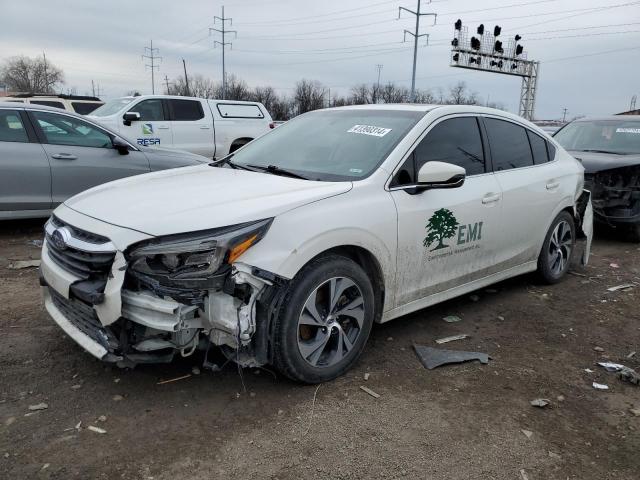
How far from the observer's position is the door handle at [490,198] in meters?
4.23

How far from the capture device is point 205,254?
281cm

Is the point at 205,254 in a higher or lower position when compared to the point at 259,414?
higher

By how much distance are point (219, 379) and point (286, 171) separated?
4.78ft

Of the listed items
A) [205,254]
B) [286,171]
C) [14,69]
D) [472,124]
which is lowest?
[205,254]

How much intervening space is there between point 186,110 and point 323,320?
34.6 ft

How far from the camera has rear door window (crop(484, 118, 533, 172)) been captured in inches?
180

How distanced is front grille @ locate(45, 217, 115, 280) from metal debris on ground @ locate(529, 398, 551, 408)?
2558 millimetres

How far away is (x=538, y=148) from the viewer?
5152mm

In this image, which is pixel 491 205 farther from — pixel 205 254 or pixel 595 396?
pixel 205 254

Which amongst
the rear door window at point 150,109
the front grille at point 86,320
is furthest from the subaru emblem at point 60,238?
the rear door window at point 150,109

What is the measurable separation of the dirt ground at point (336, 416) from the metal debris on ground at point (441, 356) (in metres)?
0.05

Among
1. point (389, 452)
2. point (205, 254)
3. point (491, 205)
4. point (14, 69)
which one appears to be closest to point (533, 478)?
point (389, 452)

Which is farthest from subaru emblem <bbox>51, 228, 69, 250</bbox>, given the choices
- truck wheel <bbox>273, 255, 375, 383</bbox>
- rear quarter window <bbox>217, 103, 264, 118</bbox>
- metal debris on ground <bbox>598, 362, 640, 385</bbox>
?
rear quarter window <bbox>217, 103, 264, 118</bbox>

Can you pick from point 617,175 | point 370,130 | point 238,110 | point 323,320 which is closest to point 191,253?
point 323,320
